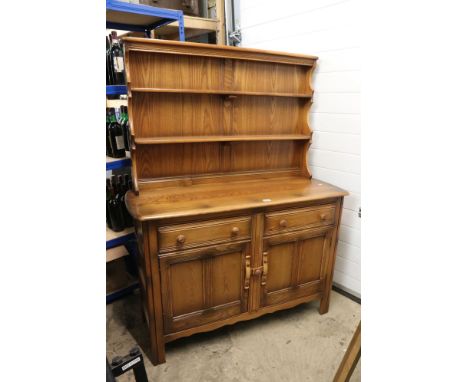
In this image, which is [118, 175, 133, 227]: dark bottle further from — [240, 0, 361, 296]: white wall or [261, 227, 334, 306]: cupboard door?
[240, 0, 361, 296]: white wall

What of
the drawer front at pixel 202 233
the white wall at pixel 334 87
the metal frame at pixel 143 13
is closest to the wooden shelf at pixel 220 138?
the white wall at pixel 334 87

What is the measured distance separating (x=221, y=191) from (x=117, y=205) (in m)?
0.77

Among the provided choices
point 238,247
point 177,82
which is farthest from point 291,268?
point 177,82

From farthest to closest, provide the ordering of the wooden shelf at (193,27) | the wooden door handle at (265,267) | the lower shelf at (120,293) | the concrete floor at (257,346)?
the wooden shelf at (193,27) → the lower shelf at (120,293) → the wooden door handle at (265,267) → the concrete floor at (257,346)

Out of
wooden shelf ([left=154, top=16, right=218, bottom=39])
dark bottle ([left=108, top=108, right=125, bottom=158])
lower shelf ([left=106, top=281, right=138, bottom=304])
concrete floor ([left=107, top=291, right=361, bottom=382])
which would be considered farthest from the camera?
wooden shelf ([left=154, top=16, right=218, bottom=39])

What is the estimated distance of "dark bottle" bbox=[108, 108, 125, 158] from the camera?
201 centimetres

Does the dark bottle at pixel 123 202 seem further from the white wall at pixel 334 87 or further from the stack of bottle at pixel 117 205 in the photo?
the white wall at pixel 334 87

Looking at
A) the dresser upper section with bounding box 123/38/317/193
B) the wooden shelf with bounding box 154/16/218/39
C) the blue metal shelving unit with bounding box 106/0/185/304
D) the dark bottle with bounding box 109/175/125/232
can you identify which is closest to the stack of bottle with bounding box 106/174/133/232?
the dark bottle with bounding box 109/175/125/232

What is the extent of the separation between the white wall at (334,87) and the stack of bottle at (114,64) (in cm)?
118

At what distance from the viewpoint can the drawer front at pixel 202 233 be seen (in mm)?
1495

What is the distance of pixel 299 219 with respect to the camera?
1.80 metres

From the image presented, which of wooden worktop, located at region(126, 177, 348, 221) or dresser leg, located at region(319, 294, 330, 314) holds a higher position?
wooden worktop, located at region(126, 177, 348, 221)
